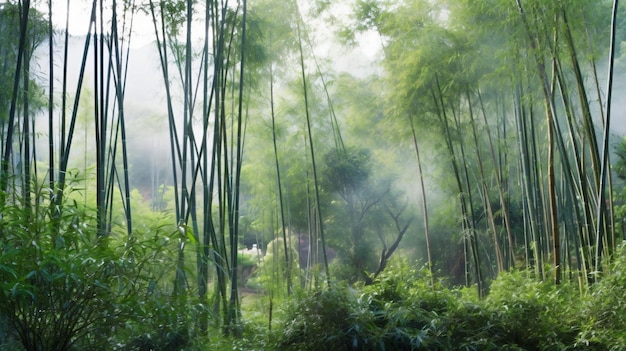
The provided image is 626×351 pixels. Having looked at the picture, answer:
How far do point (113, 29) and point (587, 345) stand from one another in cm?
337

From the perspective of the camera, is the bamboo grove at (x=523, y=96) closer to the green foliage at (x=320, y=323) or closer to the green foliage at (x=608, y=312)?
the green foliage at (x=608, y=312)

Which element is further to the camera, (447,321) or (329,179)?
(329,179)

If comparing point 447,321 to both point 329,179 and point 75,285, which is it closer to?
point 75,285

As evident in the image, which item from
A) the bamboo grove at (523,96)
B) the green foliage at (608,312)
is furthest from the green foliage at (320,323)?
the bamboo grove at (523,96)

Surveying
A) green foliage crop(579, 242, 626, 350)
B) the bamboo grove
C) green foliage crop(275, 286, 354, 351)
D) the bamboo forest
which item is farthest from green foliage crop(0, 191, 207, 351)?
the bamboo grove

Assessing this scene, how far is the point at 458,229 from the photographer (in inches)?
307

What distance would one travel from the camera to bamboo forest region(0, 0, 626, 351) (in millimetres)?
2613

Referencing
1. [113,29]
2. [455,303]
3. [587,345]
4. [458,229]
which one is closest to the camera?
[587,345]

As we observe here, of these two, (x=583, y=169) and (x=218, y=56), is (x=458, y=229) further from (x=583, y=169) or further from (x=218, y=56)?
(x=218, y=56)

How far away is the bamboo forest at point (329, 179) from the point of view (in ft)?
8.57

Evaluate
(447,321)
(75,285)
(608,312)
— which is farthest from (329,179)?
(75,285)

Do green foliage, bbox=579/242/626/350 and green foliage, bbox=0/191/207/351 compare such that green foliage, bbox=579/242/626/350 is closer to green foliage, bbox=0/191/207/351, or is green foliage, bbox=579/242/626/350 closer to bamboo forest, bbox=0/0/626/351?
bamboo forest, bbox=0/0/626/351

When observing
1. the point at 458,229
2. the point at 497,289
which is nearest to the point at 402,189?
the point at 458,229

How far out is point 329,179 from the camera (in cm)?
725
